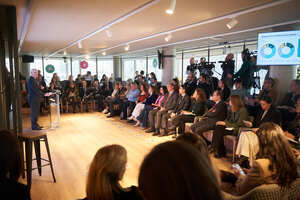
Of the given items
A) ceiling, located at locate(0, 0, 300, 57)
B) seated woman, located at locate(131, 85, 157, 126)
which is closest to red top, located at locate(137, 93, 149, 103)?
seated woman, located at locate(131, 85, 157, 126)

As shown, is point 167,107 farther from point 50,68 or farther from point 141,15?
point 50,68

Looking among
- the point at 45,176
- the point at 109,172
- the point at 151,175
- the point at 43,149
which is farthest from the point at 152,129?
the point at 151,175

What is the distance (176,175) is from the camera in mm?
545

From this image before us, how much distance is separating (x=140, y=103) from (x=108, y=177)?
577cm

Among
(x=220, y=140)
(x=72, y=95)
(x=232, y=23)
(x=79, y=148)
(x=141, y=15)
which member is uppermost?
(x=141, y=15)

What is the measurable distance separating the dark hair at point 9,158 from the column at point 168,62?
7.74 meters

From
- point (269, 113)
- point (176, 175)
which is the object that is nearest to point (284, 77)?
point (269, 113)

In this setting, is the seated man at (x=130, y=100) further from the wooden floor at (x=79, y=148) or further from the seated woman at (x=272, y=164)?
the seated woman at (x=272, y=164)

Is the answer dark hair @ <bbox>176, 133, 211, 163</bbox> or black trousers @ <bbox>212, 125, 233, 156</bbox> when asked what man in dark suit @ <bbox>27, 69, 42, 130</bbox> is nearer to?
black trousers @ <bbox>212, 125, 233, 156</bbox>

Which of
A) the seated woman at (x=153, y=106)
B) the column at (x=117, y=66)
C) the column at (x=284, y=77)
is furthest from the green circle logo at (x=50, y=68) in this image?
the column at (x=284, y=77)

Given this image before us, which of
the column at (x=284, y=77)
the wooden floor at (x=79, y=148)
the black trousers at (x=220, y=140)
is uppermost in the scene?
the column at (x=284, y=77)

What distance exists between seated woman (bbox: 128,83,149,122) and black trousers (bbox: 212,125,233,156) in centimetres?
303

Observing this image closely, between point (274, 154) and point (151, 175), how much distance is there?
1728 mm

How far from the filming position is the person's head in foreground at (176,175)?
54 cm
